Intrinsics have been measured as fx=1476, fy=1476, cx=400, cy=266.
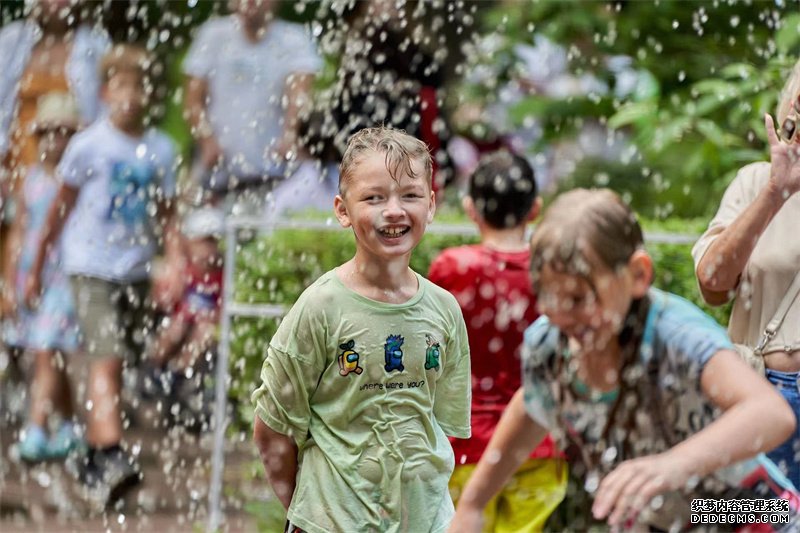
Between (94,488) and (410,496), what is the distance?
11.7 ft

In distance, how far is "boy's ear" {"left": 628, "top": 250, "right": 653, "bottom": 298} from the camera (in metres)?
3.08

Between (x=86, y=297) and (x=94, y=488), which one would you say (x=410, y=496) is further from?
(x=86, y=297)

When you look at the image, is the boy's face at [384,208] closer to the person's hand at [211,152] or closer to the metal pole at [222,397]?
the metal pole at [222,397]

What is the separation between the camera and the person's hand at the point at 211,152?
8.37m

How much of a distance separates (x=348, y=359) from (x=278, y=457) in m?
0.36

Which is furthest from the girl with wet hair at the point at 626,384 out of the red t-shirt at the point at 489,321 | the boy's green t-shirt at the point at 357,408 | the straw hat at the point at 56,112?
the straw hat at the point at 56,112

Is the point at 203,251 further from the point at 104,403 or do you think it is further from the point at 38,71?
the point at 38,71

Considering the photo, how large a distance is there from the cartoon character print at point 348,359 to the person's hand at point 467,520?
23.4 inches

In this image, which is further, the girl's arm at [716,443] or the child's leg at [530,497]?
the child's leg at [530,497]

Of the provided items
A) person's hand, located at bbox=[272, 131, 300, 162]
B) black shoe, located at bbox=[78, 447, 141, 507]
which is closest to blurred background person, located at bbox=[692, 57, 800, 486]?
black shoe, located at bbox=[78, 447, 141, 507]

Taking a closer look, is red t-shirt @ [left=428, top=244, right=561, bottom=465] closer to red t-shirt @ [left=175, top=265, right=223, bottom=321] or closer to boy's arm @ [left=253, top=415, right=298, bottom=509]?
boy's arm @ [left=253, top=415, right=298, bottom=509]

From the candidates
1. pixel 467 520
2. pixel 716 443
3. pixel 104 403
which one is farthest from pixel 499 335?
pixel 104 403

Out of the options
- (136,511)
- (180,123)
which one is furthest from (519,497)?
(180,123)

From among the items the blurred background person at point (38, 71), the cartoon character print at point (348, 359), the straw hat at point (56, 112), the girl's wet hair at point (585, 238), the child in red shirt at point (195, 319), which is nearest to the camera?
the girl's wet hair at point (585, 238)
